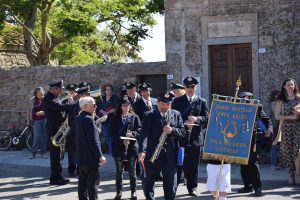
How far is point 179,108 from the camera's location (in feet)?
31.8

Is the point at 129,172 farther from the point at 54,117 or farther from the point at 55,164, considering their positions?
the point at 54,117

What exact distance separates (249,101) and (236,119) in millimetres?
308

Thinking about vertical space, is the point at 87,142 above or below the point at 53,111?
below

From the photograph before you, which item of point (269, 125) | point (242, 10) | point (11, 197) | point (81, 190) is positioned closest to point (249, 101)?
point (269, 125)

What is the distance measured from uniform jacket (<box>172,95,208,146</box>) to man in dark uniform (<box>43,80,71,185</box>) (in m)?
2.51

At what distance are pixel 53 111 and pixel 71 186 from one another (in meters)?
1.51

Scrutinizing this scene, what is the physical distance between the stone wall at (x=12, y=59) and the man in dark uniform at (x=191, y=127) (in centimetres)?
1528

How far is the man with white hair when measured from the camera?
8102mm

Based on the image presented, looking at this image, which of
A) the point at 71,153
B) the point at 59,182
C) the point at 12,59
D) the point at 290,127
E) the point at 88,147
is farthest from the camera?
the point at 12,59

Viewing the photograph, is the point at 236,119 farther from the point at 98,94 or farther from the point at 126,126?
the point at 98,94

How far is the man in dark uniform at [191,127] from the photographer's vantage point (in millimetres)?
9602

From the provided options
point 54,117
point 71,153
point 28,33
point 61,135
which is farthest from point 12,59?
point 61,135

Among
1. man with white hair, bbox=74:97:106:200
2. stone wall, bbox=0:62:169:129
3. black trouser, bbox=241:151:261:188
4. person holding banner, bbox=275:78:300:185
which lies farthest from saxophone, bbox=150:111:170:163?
stone wall, bbox=0:62:169:129

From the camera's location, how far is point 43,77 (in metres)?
16.6
